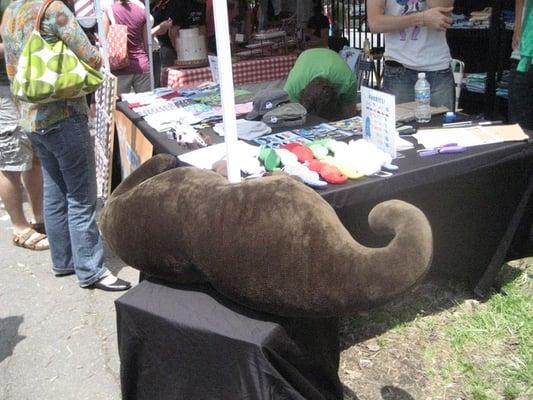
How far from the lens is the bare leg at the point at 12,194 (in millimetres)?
3662

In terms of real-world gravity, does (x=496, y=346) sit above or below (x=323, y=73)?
below

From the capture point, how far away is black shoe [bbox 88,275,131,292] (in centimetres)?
315

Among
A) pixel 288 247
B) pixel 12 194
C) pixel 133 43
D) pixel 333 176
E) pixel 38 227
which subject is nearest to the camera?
pixel 288 247

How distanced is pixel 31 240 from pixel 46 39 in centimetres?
168

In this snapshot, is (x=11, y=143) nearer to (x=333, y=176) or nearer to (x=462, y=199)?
(x=333, y=176)

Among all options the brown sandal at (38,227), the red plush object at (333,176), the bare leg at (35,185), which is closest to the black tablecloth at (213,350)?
the red plush object at (333,176)

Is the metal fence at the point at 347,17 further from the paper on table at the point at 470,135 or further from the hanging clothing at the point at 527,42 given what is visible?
the paper on table at the point at 470,135

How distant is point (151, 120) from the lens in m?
3.26

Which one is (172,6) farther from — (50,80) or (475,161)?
(475,161)

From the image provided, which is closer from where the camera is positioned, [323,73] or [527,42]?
[323,73]

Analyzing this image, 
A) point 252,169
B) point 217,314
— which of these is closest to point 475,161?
point 252,169

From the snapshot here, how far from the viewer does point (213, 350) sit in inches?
62.1

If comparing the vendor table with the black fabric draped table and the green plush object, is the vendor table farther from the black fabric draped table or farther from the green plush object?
the green plush object

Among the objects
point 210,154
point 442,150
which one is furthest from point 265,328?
point 442,150
